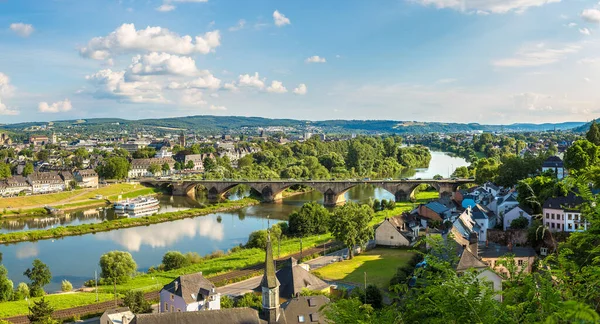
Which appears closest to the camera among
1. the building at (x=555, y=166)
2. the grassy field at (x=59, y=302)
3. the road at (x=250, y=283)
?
the grassy field at (x=59, y=302)

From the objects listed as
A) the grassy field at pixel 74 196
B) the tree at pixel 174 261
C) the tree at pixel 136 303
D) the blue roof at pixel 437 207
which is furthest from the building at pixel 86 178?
the tree at pixel 136 303

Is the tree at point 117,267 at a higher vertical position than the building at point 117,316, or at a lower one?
lower

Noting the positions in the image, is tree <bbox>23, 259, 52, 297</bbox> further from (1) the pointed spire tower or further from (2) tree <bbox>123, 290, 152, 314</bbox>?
(1) the pointed spire tower

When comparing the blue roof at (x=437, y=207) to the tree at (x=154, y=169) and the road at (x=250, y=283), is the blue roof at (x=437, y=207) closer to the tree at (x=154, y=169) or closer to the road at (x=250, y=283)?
the road at (x=250, y=283)

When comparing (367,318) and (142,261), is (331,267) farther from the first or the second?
(367,318)

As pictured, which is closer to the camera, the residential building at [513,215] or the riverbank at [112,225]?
the residential building at [513,215]

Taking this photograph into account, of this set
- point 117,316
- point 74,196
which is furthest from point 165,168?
point 117,316

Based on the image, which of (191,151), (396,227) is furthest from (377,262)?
(191,151)
